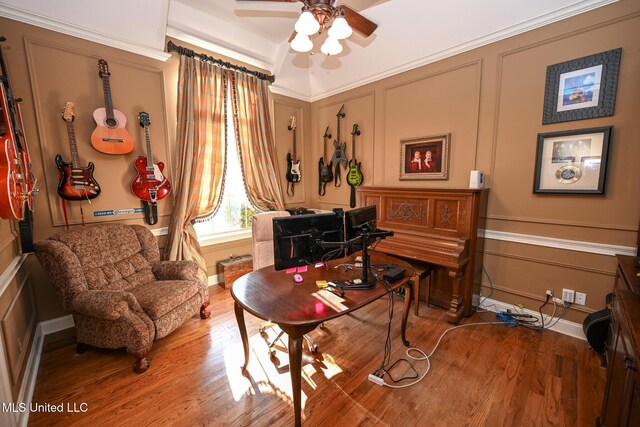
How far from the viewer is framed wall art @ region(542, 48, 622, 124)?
6.61 ft

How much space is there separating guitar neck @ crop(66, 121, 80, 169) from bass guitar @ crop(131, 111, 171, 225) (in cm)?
46

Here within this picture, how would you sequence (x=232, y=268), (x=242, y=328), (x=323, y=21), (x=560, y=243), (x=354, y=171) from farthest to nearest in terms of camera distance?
(x=354, y=171) → (x=232, y=268) → (x=560, y=243) → (x=242, y=328) → (x=323, y=21)

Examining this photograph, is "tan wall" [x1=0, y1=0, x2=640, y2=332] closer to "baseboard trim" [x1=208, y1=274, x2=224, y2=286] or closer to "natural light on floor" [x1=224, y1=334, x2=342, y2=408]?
"baseboard trim" [x1=208, y1=274, x2=224, y2=286]

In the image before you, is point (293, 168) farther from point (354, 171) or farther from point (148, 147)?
point (148, 147)

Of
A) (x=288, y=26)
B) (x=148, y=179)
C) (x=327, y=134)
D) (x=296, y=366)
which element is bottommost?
(x=296, y=366)

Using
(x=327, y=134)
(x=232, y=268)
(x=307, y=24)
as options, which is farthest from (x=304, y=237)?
(x=327, y=134)

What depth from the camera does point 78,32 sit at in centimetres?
234

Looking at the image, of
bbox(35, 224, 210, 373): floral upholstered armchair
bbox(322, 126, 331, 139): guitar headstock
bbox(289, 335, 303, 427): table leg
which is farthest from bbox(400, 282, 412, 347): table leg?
bbox(322, 126, 331, 139): guitar headstock

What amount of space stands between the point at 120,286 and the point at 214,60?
2696mm

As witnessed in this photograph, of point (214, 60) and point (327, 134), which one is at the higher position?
point (214, 60)

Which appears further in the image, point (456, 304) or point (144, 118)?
point (144, 118)

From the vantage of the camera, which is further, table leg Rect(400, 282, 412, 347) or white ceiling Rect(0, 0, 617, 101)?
white ceiling Rect(0, 0, 617, 101)

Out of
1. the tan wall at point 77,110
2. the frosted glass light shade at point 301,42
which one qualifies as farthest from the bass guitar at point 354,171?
the tan wall at point 77,110

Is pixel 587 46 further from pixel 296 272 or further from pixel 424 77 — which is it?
pixel 296 272
